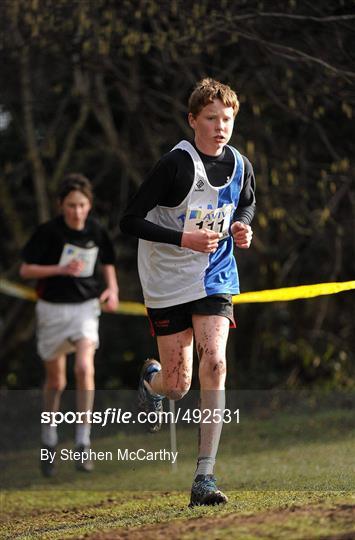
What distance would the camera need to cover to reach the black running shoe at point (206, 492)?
5559mm

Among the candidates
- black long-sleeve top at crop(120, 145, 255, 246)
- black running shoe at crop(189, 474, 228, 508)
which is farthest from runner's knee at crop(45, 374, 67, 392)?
black running shoe at crop(189, 474, 228, 508)

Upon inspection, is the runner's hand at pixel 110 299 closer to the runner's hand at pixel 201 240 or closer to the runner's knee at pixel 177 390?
the runner's knee at pixel 177 390

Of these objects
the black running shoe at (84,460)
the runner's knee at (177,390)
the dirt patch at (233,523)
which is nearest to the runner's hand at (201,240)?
the runner's knee at (177,390)

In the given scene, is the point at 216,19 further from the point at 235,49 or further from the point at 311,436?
the point at 311,436

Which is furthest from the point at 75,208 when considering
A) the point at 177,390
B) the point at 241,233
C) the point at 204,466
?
the point at 204,466

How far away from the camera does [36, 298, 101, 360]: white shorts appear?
9172 millimetres

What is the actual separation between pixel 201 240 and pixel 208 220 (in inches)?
12.9

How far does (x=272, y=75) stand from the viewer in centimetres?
996

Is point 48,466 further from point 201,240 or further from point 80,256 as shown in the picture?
point 201,240

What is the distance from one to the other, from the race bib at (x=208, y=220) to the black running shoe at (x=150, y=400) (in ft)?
3.50

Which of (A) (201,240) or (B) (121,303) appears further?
(B) (121,303)

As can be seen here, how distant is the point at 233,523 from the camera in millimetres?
4730

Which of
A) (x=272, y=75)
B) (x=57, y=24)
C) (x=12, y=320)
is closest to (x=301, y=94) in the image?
(x=272, y=75)

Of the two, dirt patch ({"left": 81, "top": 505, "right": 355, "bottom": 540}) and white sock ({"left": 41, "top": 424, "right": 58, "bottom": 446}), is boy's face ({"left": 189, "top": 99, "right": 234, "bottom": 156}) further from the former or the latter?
white sock ({"left": 41, "top": 424, "right": 58, "bottom": 446})
